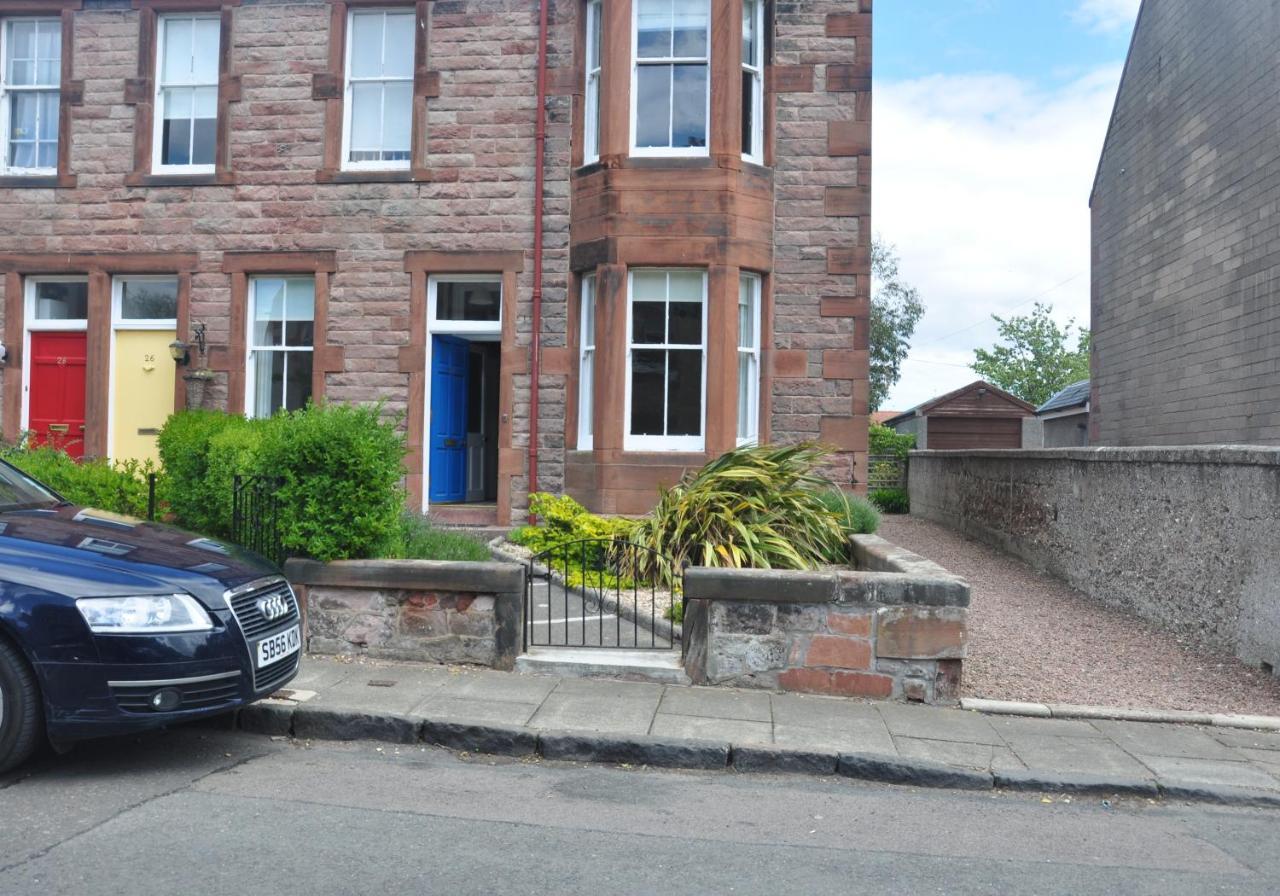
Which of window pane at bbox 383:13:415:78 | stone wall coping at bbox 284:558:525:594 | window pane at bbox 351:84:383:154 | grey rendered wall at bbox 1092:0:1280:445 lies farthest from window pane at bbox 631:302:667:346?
grey rendered wall at bbox 1092:0:1280:445

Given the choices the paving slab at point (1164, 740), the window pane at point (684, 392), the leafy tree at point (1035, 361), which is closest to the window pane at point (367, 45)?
the window pane at point (684, 392)

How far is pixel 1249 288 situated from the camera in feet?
46.2

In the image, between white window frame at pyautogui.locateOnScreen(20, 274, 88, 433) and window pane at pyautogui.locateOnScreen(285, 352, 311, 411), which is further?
white window frame at pyautogui.locateOnScreen(20, 274, 88, 433)

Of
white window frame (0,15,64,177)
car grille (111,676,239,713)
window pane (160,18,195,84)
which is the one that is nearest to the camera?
car grille (111,676,239,713)

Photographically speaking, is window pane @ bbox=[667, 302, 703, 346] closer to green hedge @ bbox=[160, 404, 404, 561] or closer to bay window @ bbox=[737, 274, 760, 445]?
bay window @ bbox=[737, 274, 760, 445]

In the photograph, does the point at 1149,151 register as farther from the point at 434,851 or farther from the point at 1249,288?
the point at 434,851

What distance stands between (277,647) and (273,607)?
0.72ft

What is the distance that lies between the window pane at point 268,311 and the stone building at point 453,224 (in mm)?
29

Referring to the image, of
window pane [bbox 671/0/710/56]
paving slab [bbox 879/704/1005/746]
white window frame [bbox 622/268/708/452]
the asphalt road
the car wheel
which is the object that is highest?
window pane [bbox 671/0/710/56]

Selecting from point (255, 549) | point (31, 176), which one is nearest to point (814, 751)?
point (255, 549)

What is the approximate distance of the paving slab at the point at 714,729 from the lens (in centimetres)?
627

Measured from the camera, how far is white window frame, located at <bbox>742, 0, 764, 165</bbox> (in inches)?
496

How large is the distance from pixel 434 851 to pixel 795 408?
8674mm

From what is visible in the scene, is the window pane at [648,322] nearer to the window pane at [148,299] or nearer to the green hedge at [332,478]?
the green hedge at [332,478]
